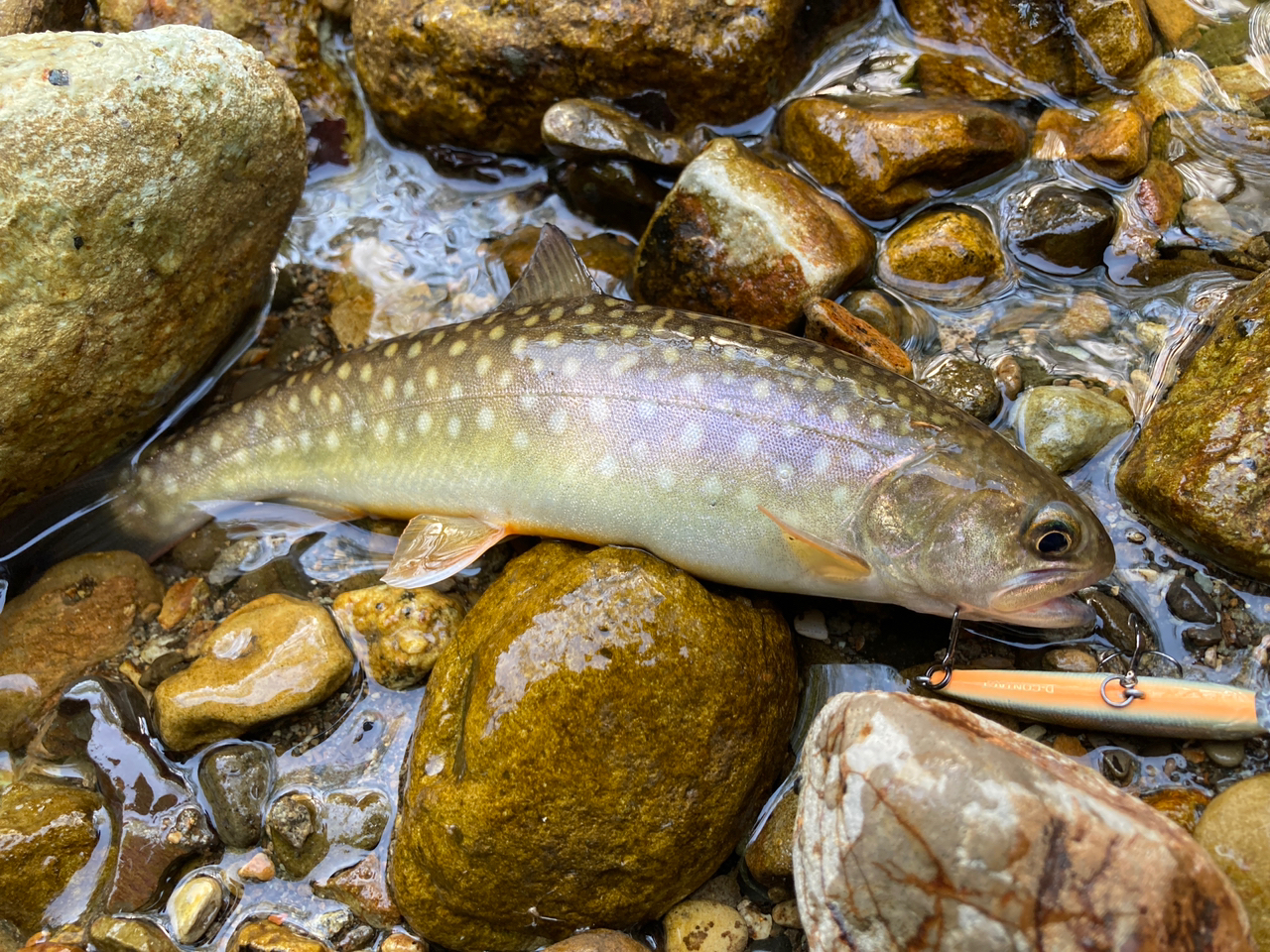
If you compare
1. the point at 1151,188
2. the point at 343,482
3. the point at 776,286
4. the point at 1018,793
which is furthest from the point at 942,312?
the point at 343,482

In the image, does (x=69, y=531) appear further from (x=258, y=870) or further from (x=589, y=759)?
(x=589, y=759)

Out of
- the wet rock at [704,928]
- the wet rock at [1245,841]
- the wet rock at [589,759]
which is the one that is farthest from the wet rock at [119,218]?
the wet rock at [1245,841]

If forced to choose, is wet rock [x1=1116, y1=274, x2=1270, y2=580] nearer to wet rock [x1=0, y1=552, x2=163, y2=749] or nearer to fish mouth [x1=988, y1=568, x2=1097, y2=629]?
fish mouth [x1=988, y1=568, x2=1097, y2=629]

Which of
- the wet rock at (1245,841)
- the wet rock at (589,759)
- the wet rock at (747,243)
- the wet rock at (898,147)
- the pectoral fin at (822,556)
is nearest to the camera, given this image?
the wet rock at (1245,841)

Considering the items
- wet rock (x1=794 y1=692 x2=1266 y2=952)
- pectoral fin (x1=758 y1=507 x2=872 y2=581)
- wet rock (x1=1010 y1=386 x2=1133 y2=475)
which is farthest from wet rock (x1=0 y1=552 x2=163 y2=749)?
wet rock (x1=1010 y1=386 x2=1133 y2=475)

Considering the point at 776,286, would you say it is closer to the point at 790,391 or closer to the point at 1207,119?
the point at 790,391

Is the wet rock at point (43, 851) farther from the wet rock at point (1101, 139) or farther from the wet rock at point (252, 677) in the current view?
the wet rock at point (1101, 139)
